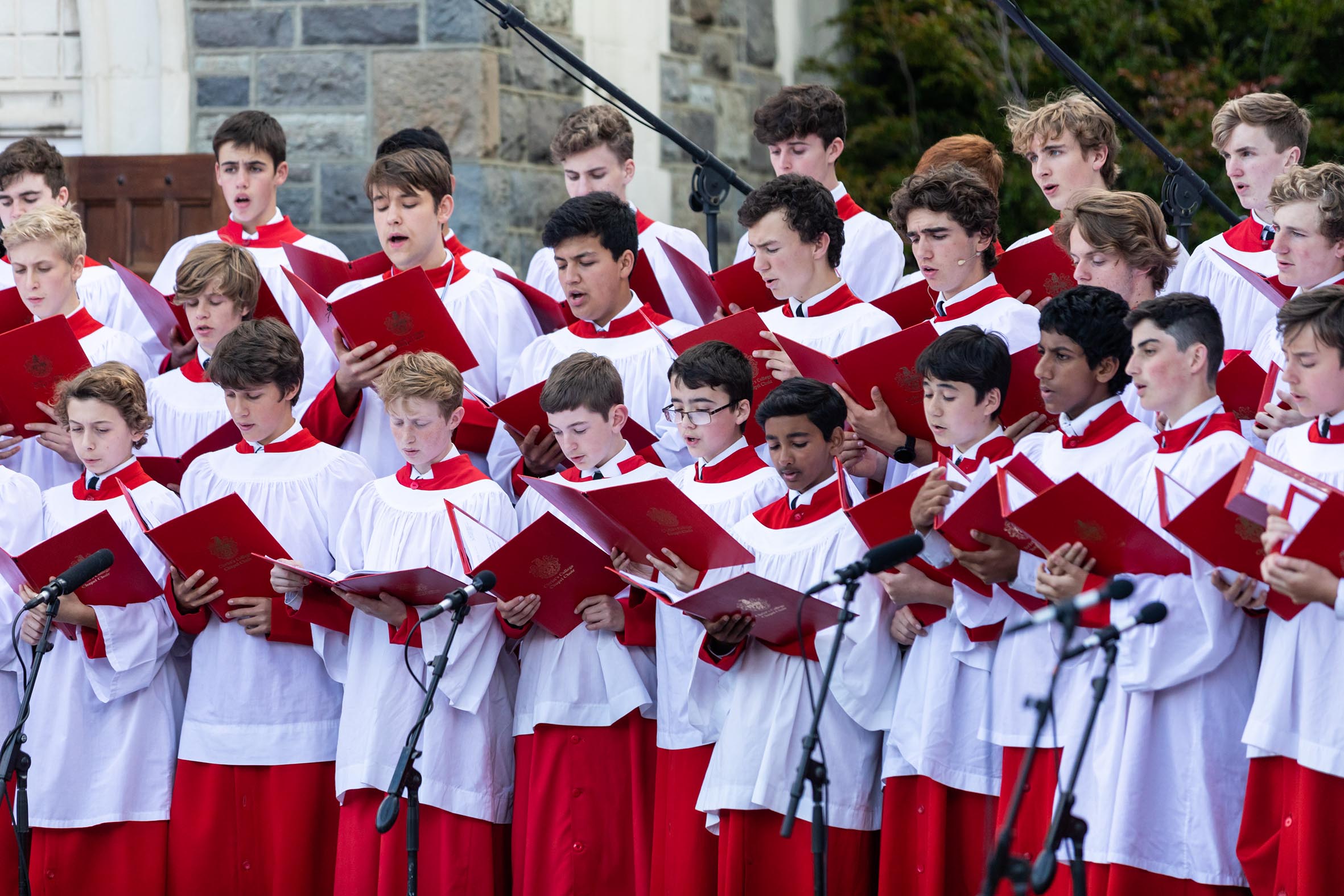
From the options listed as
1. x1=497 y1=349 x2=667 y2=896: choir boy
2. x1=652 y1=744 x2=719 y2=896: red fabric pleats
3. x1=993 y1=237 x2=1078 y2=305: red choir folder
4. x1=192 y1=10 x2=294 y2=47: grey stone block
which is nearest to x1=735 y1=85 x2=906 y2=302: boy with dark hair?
x1=993 y1=237 x2=1078 y2=305: red choir folder

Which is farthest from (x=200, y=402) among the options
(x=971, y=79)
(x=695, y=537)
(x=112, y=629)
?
(x=971, y=79)

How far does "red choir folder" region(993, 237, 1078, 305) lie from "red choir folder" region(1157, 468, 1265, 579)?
4.74 feet

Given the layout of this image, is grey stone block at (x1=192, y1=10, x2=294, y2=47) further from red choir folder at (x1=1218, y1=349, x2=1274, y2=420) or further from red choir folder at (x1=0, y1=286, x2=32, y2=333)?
red choir folder at (x1=1218, y1=349, x2=1274, y2=420)

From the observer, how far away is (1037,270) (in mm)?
5180

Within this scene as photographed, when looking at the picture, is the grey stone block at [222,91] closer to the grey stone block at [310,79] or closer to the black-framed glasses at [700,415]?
the grey stone block at [310,79]

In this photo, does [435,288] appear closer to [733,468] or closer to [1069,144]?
[733,468]

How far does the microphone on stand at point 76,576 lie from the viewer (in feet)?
14.4

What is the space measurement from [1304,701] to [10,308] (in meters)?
4.41

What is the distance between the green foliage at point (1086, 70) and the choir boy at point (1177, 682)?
5819 millimetres

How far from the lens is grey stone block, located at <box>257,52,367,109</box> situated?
7930mm

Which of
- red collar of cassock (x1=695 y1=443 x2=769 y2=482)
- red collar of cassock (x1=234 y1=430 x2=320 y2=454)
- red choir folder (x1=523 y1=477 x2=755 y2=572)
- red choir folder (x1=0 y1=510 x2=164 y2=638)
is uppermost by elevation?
red collar of cassock (x1=234 y1=430 x2=320 y2=454)

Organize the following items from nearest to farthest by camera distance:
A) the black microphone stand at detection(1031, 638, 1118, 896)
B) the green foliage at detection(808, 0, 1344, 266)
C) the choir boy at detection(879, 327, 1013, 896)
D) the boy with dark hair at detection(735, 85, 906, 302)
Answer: the black microphone stand at detection(1031, 638, 1118, 896) → the choir boy at detection(879, 327, 1013, 896) → the boy with dark hair at detection(735, 85, 906, 302) → the green foliage at detection(808, 0, 1344, 266)

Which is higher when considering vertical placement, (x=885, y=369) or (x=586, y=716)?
(x=885, y=369)

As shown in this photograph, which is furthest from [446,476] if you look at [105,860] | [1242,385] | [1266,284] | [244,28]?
[244,28]
